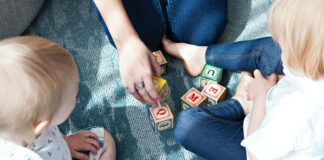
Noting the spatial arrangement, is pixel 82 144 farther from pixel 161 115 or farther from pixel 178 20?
pixel 178 20

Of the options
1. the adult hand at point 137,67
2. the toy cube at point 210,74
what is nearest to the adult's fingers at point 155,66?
the adult hand at point 137,67

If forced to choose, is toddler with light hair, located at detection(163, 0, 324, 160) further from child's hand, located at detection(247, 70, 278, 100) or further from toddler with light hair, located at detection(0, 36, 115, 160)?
toddler with light hair, located at detection(0, 36, 115, 160)

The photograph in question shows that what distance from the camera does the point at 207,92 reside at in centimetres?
121

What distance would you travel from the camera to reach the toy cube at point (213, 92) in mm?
1204

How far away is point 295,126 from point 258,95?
0.25m

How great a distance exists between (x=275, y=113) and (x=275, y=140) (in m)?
0.06

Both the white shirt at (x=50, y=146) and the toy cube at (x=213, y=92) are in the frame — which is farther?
the toy cube at (x=213, y=92)

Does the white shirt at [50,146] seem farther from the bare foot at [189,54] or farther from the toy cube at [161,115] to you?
the bare foot at [189,54]

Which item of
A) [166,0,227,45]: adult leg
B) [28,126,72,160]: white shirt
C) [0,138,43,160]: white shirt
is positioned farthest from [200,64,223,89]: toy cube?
[0,138,43,160]: white shirt

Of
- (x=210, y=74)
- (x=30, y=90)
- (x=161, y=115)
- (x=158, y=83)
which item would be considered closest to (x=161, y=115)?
(x=161, y=115)

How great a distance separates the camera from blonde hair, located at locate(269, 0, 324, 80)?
0.74 metres

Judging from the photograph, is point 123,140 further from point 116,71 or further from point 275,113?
point 275,113

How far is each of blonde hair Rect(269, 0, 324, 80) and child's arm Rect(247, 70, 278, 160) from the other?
196 millimetres

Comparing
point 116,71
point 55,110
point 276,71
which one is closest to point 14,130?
point 55,110
